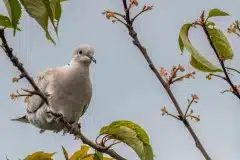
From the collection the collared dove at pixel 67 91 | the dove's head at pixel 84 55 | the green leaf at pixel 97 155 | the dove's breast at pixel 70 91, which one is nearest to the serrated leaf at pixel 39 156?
the green leaf at pixel 97 155

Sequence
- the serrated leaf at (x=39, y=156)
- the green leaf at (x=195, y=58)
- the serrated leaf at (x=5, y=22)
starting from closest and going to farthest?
1. the serrated leaf at (x=5, y=22)
2. the green leaf at (x=195, y=58)
3. the serrated leaf at (x=39, y=156)

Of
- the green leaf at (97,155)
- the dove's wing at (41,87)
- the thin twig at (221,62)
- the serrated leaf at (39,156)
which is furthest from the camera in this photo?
the dove's wing at (41,87)

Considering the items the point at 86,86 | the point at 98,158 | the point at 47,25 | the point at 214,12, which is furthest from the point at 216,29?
the point at 86,86

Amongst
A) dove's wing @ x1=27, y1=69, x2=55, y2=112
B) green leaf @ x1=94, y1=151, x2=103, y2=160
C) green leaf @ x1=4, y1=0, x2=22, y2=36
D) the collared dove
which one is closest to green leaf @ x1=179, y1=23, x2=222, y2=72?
green leaf @ x1=94, y1=151, x2=103, y2=160

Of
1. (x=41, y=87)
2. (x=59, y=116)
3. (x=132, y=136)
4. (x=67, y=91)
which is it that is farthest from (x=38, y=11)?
(x=41, y=87)

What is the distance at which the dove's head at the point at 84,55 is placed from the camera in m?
5.66

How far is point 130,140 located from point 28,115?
3.30 m

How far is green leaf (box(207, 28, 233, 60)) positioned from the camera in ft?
9.25

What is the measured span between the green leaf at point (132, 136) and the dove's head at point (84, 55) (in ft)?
8.52

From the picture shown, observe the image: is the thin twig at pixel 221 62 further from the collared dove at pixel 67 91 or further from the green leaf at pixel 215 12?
the collared dove at pixel 67 91

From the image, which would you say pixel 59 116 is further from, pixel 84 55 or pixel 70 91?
pixel 84 55

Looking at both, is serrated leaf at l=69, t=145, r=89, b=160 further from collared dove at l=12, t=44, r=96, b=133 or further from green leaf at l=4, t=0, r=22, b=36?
collared dove at l=12, t=44, r=96, b=133

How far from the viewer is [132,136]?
292 centimetres

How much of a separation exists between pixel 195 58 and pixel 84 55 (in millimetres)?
3323
